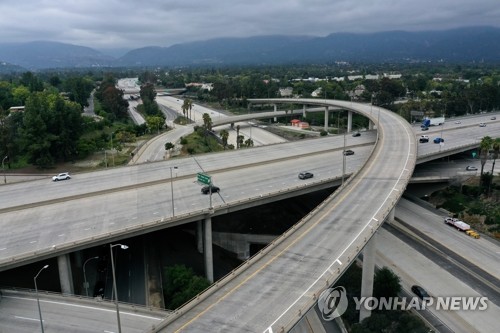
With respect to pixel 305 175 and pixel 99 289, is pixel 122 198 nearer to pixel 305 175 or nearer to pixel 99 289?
pixel 99 289

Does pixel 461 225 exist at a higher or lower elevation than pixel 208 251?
lower

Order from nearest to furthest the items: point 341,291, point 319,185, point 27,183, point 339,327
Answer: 1. point 339,327
2. point 341,291
3. point 319,185
4. point 27,183

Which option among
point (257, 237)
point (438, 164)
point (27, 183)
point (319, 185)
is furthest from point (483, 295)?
point (27, 183)

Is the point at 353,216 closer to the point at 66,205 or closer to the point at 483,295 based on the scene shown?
the point at 483,295

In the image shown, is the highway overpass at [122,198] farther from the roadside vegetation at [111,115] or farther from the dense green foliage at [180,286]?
the roadside vegetation at [111,115]

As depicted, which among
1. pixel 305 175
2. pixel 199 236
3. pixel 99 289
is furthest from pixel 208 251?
pixel 305 175

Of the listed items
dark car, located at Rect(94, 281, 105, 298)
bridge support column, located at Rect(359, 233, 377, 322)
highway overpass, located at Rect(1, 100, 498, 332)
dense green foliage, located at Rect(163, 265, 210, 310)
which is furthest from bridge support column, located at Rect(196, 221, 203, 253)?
bridge support column, located at Rect(359, 233, 377, 322)

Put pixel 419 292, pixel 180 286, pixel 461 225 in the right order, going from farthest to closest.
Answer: pixel 461 225
pixel 419 292
pixel 180 286
